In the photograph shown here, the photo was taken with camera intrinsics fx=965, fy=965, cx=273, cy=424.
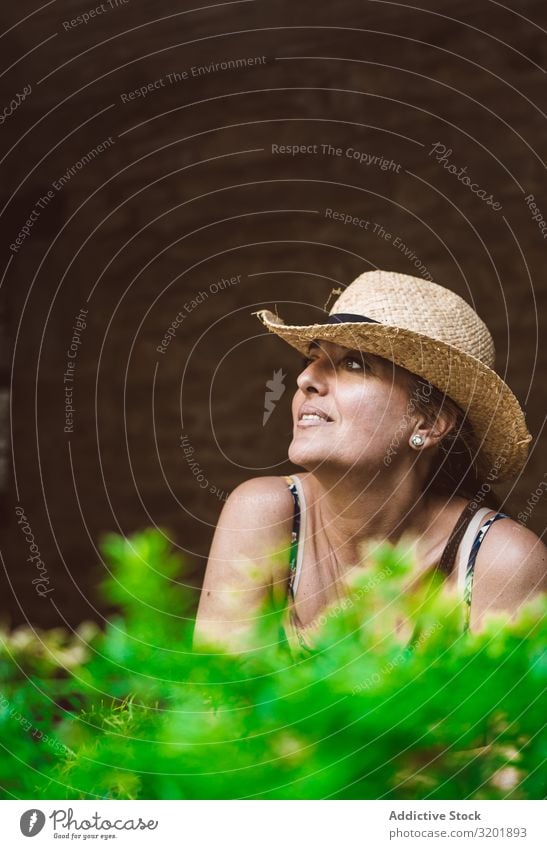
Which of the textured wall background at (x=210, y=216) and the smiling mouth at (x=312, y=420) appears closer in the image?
the smiling mouth at (x=312, y=420)

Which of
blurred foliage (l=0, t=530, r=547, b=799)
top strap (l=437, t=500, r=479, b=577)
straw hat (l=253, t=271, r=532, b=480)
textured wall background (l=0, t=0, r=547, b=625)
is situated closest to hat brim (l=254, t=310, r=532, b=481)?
straw hat (l=253, t=271, r=532, b=480)

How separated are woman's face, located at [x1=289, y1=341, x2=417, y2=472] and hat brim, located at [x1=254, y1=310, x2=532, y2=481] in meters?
0.02

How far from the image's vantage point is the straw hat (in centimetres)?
106

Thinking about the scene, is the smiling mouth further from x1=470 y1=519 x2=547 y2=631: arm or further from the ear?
x1=470 y1=519 x2=547 y2=631: arm

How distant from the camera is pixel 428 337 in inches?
41.3

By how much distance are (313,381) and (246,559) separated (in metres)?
0.24

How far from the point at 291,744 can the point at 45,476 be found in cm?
245

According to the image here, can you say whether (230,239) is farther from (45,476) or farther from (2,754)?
(2,754)

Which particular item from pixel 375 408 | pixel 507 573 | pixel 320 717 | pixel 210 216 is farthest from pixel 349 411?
pixel 210 216

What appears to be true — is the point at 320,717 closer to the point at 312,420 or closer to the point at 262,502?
the point at 312,420

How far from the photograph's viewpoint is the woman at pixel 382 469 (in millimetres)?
1064

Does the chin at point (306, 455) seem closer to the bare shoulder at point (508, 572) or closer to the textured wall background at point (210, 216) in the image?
the bare shoulder at point (508, 572)

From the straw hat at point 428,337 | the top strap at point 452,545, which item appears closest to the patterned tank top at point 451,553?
the top strap at point 452,545

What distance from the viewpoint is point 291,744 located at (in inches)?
19.7
